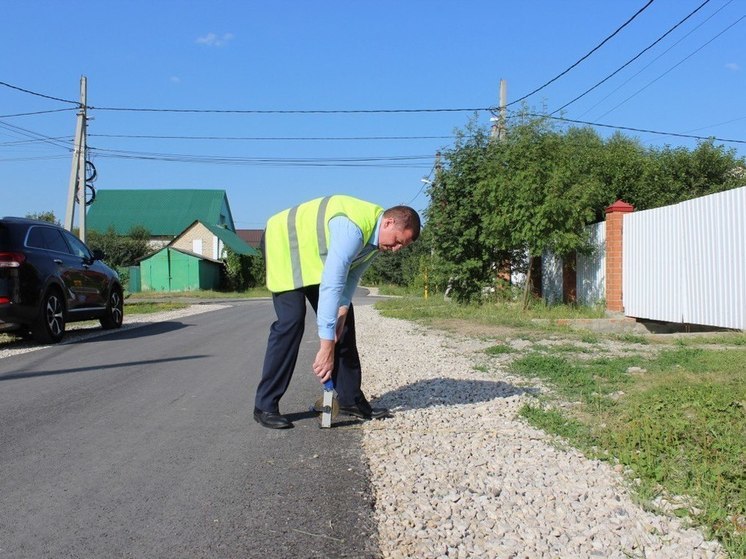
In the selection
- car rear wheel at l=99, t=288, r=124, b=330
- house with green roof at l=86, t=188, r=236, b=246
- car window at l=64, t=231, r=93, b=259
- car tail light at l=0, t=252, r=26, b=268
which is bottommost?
car rear wheel at l=99, t=288, r=124, b=330

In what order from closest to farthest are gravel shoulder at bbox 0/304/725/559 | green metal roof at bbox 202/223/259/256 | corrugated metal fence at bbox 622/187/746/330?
gravel shoulder at bbox 0/304/725/559 → corrugated metal fence at bbox 622/187/746/330 → green metal roof at bbox 202/223/259/256

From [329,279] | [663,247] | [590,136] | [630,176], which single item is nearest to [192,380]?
[329,279]

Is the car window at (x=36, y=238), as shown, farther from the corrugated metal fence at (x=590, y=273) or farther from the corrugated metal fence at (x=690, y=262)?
the corrugated metal fence at (x=590, y=273)

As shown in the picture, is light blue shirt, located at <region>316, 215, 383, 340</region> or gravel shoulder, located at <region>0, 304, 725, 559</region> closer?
gravel shoulder, located at <region>0, 304, 725, 559</region>

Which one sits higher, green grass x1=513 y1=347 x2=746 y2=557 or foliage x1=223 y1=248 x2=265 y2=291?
foliage x1=223 y1=248 x2=265 y2=291

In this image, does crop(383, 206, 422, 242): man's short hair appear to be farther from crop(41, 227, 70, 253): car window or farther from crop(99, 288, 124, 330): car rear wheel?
crop(99, 288, 124, 330): car rear wheel

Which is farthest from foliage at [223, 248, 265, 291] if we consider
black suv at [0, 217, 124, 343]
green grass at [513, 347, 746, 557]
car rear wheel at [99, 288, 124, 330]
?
green grass at [513, 347, 746, 557]

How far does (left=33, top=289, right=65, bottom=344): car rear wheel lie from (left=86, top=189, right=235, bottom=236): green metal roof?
50.6 meters

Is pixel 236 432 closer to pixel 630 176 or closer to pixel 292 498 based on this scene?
pixel 292 498

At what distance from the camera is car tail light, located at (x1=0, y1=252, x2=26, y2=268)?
9.29 metres

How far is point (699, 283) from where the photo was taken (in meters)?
11.2

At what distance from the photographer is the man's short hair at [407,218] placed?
441 cm

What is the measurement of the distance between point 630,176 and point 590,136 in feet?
30.4

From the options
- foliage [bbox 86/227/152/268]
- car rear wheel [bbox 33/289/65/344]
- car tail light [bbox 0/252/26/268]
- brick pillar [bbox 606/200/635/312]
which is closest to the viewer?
car tail light [bbox 0/252/26/268]
